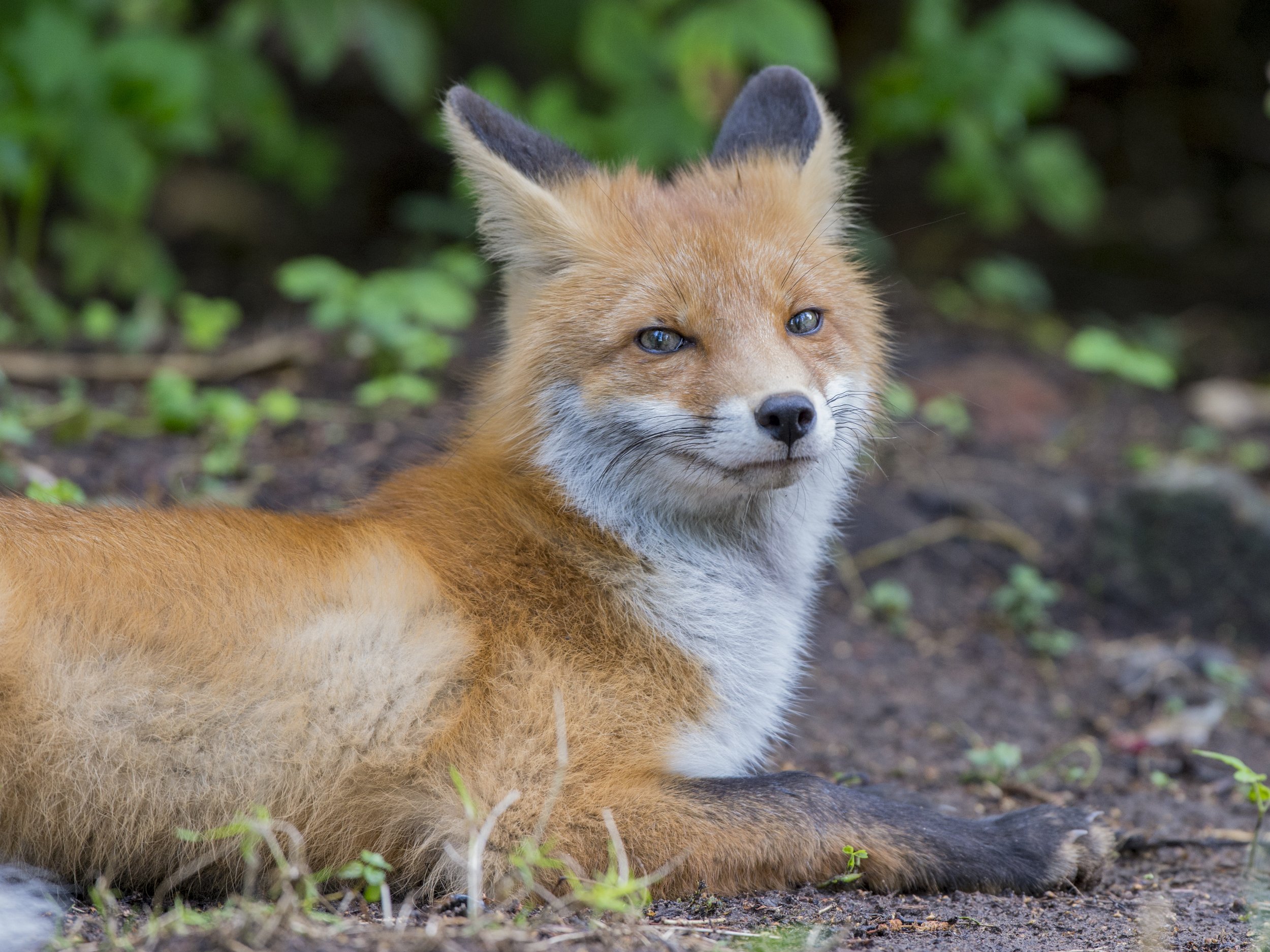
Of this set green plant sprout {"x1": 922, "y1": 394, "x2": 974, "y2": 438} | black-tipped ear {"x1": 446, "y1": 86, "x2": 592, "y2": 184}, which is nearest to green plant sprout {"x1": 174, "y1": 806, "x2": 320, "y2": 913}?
black-tipped ear {"x1": 446, "y1": 86, "x2": 592, "y2": 184}

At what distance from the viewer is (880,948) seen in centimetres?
344

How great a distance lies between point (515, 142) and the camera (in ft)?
15.7

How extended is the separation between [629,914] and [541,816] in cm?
48

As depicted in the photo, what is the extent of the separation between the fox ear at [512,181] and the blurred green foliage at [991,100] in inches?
226

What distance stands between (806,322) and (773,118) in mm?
1287

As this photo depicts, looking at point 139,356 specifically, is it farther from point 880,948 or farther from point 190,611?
point 880,948

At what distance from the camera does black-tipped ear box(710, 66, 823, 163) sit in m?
5.22

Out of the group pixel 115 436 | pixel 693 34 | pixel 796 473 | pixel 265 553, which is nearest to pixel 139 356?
pixel 115 436

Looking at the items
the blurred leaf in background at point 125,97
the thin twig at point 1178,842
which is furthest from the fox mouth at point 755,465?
the blurred leaf in background at point 125,97

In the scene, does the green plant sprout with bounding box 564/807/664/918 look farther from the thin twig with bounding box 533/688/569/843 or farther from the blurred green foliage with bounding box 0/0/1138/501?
the blurred green foliage with bounding box 0/0/1138/501

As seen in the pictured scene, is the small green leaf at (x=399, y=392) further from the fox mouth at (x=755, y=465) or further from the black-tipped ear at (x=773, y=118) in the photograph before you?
the fox mouth at (x=755, y=465)

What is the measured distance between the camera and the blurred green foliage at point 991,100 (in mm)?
9531

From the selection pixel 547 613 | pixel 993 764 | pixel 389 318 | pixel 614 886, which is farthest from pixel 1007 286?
pixel 614 886

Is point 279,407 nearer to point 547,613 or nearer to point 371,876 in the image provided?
point 547,613
